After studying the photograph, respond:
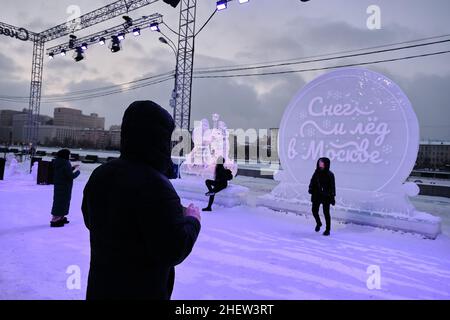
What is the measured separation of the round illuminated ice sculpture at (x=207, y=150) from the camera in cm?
1002

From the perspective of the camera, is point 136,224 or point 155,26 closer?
point 136,224

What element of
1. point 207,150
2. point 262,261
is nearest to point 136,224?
point 262,261

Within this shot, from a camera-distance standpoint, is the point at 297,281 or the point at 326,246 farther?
the point at 326,246

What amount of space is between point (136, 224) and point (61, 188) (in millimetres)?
5241

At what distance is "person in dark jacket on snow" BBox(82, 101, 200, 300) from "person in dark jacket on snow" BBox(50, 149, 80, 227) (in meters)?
4.97

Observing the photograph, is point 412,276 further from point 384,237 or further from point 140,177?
point 140,177

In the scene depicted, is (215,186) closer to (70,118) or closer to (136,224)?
(136,224)

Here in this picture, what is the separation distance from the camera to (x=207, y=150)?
10125 mm

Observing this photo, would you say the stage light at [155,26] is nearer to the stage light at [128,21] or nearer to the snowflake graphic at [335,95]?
the stage light at [128,21]

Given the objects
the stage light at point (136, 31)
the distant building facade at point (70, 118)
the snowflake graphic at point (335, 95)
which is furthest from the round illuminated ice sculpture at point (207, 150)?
the distant building facade at point (70, 118)

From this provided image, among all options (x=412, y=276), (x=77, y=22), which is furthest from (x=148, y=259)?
(x=77, y=22)

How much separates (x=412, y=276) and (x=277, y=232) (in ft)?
7.97
